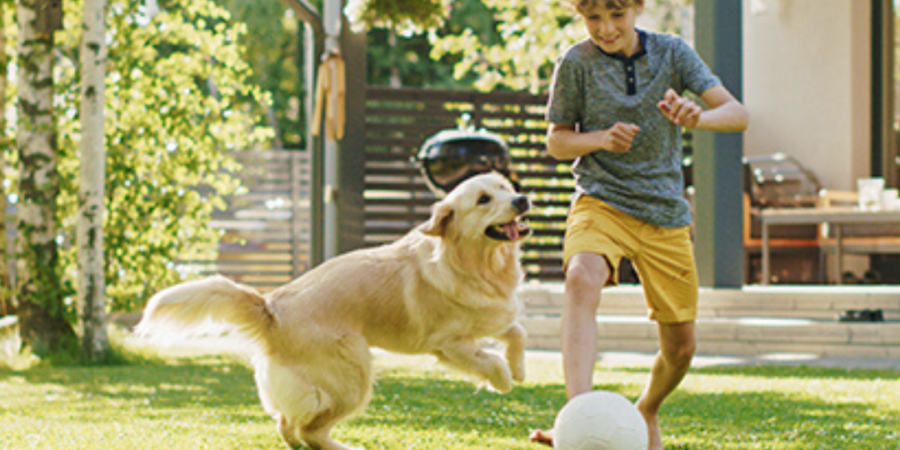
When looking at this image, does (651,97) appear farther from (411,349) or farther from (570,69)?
(411,349)

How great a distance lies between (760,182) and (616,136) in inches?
337

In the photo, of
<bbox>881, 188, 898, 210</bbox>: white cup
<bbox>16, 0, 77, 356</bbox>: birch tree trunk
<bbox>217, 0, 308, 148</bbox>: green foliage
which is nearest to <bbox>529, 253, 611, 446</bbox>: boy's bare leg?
<bbox>16, 0, 77, 356</bbox>: birch tree trunk

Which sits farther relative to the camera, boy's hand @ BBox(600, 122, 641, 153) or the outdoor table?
the outdoor table

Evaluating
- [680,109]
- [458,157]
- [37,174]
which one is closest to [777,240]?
[458,157]

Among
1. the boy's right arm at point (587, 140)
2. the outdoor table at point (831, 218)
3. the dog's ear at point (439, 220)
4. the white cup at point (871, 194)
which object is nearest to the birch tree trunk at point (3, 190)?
the dog's ear at point (439, 220)

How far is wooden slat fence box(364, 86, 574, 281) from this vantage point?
37.3 feet

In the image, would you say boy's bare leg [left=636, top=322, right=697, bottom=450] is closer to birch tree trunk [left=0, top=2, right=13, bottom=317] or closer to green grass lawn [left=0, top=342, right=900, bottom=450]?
green grass lawn [left=0, top=342, right=900, bottom=450]

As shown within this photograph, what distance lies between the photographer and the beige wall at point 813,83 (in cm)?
1210

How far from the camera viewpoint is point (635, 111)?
3762 mm

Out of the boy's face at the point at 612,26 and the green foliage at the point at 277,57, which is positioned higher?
the green foliage at the point at 277,57

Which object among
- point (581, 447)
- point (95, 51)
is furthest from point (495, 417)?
point (95, 51)

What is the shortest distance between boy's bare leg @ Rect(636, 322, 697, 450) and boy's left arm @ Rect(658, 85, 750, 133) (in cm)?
73

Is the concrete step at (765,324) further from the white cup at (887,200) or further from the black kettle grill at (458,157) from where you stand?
the white cup at (887,200)

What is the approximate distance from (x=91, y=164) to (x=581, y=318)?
203 inches
